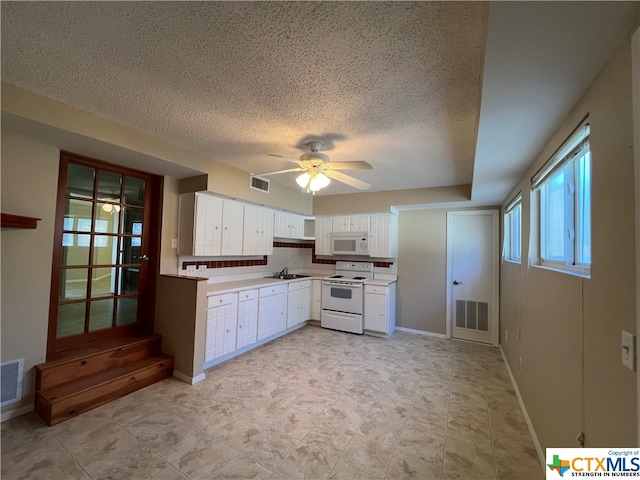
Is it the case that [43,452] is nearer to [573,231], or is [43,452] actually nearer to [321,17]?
[321,17]

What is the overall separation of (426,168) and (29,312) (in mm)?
4213

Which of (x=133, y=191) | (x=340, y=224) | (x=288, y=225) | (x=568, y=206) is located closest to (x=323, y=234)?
(x=340, y=224)

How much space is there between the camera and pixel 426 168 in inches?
126

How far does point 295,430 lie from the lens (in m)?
2.06

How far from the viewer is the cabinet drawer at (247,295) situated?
346 centimetres

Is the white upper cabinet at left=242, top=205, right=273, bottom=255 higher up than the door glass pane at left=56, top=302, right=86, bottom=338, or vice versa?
the white upper cabinet at left=242, top=205, right=273, bottom=255

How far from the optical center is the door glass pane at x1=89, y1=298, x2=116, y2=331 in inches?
109

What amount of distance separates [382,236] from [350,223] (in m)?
0.66

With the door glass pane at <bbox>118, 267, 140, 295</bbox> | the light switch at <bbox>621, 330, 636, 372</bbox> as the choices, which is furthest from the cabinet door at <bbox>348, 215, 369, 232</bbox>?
the light switch at <bbox>621, 330, 636, 372</bbox>

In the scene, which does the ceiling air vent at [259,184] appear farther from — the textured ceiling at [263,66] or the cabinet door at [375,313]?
the cabinet door at [375,313]

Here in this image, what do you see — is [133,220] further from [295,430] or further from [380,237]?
[380,237]

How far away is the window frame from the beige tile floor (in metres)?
1.46

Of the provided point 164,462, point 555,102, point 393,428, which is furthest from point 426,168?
point 164,462

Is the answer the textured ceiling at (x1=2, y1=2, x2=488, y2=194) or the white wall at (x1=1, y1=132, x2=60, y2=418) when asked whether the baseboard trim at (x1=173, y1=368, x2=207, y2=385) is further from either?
the textured ceiling at (x1=2, y1=2, x2=488, y2=194)
